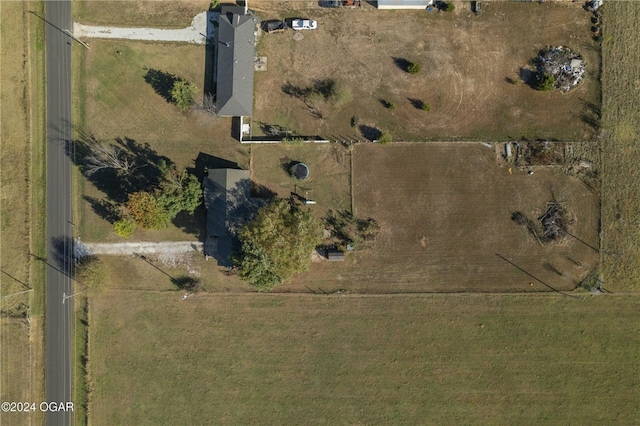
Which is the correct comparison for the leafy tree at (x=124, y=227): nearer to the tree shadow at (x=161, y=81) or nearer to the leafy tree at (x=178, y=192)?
the leafy tree at (x=178, y=192)

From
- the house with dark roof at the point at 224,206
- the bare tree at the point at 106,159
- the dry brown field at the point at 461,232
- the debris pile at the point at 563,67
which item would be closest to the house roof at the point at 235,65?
the house with dark roof at the point at 224,206

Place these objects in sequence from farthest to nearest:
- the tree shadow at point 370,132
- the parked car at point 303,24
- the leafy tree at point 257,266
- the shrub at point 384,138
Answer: the tree shadow at point 370,132, the parked car at point 303,24, the shrub at point 384,138, the leafy tree at point 257,266

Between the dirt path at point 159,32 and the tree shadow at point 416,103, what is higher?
the dirt path at point 159,32

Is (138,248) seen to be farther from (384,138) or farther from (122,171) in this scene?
(384,138)

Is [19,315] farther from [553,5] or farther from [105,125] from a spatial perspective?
[553,5]

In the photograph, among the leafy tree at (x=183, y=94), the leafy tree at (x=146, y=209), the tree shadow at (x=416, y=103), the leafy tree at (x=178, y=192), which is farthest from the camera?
the tree shadow at (x=416, y=103)

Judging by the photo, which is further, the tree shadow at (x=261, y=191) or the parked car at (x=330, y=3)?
the parked car at (x=330, y=3)

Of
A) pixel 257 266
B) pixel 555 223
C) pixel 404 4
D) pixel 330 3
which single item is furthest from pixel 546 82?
pixel 257 266

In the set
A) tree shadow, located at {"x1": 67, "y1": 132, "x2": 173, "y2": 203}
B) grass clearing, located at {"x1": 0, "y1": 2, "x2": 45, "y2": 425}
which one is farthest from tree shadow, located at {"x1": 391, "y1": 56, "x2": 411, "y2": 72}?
grass clearing, located at {"x1": 0, "y1": 2, "x2": 45, "y2": 425}
